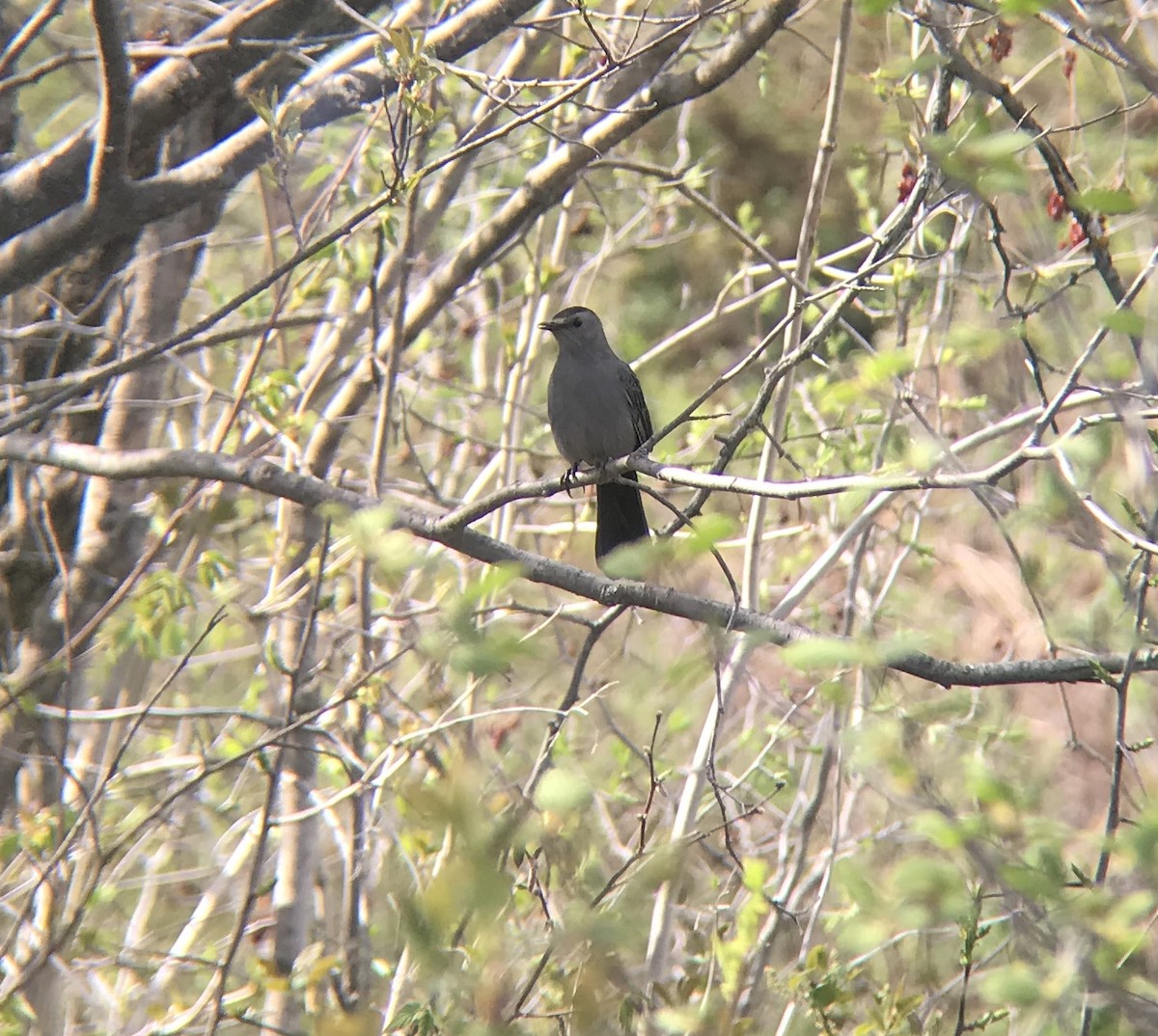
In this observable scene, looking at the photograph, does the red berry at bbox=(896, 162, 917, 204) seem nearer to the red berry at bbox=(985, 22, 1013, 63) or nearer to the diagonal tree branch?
the red berry at bbox=(985, 22, 1013, 63)

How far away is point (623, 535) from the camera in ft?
17.4

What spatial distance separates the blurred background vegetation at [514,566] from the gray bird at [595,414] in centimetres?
19

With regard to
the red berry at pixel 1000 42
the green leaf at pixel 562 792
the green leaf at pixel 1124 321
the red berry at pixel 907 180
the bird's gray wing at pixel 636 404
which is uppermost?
the red berry at pixel 1000 42

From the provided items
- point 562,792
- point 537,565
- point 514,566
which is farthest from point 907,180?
point 562,792

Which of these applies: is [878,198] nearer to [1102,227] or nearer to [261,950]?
[1102,227]

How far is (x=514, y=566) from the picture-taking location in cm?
190

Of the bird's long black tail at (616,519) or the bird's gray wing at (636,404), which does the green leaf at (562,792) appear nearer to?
the bird's long black tail at (616,519)

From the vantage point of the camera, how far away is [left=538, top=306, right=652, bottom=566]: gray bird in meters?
5.32

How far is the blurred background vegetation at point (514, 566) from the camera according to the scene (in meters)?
2.12

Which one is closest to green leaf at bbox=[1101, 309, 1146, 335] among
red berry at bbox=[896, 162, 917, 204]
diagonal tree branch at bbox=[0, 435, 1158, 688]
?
diagonal tree branch at bbox=[0, 435, 1158, 688]

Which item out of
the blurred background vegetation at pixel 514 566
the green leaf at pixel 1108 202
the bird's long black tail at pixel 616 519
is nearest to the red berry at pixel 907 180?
the blurred background vegetation at pixel 514 566

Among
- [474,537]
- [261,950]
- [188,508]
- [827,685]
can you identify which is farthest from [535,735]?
[827,685]

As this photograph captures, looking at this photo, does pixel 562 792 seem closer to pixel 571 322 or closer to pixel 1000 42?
pixel 1000 42

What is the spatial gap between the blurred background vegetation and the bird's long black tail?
169mm
